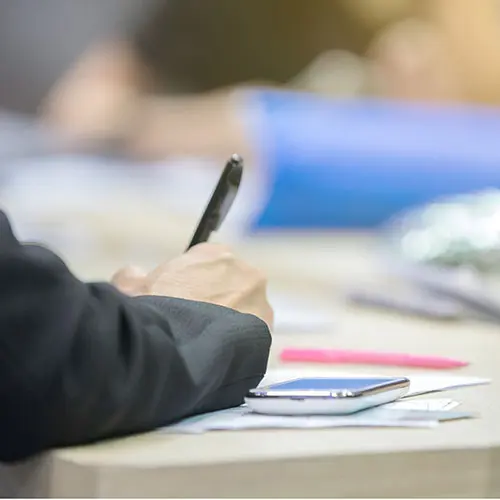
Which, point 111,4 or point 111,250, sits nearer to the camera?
point 111,250

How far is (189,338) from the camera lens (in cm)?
64

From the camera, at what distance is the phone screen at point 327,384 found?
2.14 feet

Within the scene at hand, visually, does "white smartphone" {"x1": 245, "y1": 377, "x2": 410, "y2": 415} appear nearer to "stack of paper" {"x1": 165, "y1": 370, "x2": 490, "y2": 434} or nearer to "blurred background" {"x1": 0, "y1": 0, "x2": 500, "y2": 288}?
"stack of paper" {"x1": 165, "y1": 370, "x2": 490, "y2": 434}

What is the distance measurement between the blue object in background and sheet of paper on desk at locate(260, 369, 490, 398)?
1382 mm

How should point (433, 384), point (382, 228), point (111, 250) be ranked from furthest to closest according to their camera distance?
point (382, 228)
point (111, 250)
point (433, 384)

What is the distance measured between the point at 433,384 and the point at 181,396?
8.9 inches

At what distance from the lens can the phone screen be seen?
0.65 m

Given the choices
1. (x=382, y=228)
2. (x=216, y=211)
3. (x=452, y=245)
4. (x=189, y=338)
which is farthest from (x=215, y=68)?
(x=189, y=338)

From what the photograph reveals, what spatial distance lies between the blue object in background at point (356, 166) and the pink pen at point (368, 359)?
1304mm

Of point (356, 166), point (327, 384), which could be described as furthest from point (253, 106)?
point (327, 384)

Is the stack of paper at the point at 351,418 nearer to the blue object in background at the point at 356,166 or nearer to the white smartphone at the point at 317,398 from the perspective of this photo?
the white smartphone at the point at 317,398

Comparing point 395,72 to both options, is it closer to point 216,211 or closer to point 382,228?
point 382,228

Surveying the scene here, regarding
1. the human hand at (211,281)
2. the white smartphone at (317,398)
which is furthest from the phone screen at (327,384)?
the human hand at (211,281)

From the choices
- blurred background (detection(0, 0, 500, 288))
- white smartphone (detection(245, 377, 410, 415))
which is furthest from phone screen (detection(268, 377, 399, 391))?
blurred background (detection(0, 0, 500, 288))
